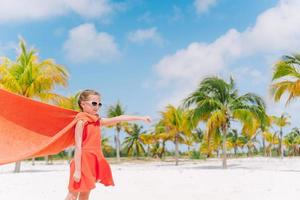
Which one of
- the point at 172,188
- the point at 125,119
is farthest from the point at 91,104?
the point at 172,188

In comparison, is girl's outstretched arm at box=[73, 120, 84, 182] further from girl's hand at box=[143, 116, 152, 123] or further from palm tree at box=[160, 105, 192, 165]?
palm tree at box=[160, 105, 192, 165]

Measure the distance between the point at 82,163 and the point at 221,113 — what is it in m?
19.1

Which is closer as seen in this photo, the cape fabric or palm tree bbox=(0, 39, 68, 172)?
the cape fabric

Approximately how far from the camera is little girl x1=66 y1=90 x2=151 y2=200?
398 cm

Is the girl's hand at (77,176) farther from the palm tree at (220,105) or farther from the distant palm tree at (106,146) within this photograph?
the distant palm tree at (106,146)

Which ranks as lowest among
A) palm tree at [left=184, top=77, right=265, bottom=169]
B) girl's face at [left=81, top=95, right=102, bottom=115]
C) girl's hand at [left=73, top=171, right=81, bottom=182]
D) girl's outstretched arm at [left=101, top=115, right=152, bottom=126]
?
girl's hand at [left=73, top=171, right=81, bottom=182]

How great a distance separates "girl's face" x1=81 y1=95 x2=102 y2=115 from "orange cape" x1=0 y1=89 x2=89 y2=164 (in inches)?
14.3

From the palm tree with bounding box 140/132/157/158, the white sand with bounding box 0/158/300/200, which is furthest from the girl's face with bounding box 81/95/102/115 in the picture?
the palm tree with bounding box 140/132/157/158

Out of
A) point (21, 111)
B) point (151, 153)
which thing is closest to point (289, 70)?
point (21, 111)

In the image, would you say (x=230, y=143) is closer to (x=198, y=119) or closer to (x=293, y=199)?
(x=198, y=119)

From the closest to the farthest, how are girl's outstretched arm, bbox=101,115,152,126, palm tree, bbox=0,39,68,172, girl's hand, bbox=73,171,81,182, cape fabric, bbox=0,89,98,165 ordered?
girl's hand, bbox=73,171,81,182
girl's outstretched arm, bbox=101,115,152,126
cape fabric, bbox=0,89,98,165
palm tree, bbox=0,39,68,172

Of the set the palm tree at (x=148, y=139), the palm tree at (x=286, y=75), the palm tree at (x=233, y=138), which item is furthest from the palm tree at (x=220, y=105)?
the palm tree at (x=233, y=138)

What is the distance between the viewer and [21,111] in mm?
4684

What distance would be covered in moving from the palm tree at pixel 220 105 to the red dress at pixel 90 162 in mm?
18577
